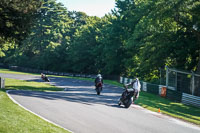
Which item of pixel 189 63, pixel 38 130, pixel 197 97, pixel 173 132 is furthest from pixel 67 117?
pixel 189 63

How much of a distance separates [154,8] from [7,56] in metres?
74.6

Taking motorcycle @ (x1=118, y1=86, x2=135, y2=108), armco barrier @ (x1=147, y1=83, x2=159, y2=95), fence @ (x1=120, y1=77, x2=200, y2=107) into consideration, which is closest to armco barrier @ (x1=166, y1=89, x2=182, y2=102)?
fence @ (x1=120, y1=77, x2=200, y2=107)

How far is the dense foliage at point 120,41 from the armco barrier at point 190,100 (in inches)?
231

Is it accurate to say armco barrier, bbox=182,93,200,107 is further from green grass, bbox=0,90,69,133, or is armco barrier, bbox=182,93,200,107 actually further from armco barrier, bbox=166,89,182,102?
green grass, bbox=0,90,69,133

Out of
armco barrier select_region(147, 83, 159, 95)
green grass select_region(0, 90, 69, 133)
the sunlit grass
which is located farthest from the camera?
armco barrier select_region(147, 83, 159, 95)

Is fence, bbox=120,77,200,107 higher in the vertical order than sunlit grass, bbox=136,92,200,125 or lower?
higher

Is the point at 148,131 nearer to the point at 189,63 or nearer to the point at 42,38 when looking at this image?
the point at 189,63

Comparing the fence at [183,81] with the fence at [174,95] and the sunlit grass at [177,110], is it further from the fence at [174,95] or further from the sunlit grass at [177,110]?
the sunlit grass at [177,110]

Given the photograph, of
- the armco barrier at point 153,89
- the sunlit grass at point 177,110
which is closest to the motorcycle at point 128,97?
the sunlit grass at point 177,110

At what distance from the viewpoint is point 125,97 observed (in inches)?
640

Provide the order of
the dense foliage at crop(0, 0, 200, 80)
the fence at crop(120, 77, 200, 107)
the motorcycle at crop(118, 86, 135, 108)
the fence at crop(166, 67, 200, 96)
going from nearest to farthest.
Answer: the motorcycle at crop(118, 86, 135, 108) < the fence at crop(120, 77, 200, 107) < the fence at crop(166, 67, 200, 96) < the dense foliage at crop(0, 0, 200, 80)

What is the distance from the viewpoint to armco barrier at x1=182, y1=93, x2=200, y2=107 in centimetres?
2210

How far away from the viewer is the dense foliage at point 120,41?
94.8 ft

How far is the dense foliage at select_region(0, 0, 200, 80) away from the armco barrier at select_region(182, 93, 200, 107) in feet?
19.3
